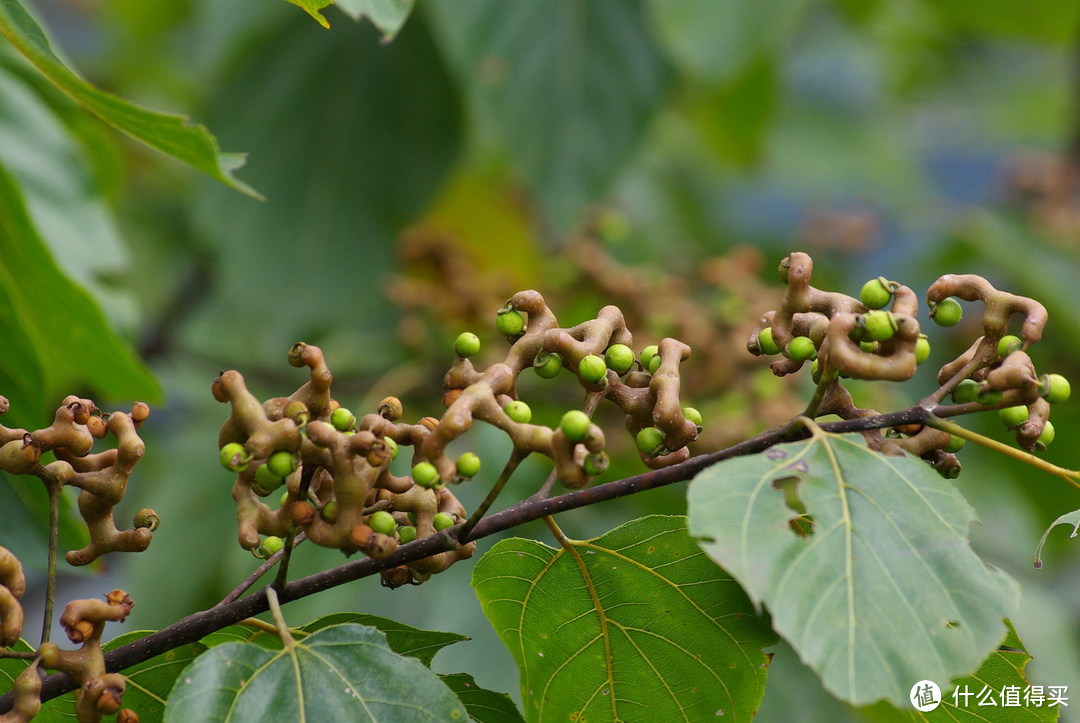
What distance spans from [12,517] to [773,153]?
3.04 meters

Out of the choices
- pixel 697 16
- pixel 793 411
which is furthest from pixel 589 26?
pixel 793 411

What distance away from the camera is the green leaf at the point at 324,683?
0.68 m

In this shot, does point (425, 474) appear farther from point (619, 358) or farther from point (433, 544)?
point (619, 358)

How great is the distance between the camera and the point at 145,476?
2680mm

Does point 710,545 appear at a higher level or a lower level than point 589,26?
lower

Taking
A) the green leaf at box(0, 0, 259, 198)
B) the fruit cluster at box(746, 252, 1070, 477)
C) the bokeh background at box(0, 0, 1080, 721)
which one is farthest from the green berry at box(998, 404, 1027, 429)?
the bokeh background at box(0, 0, 1080, 721)

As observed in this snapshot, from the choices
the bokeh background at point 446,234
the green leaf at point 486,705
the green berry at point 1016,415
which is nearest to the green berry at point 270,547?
the green leaf at point 486,705

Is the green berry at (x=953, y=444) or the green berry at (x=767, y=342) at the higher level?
the green berry at (x=953, y=444)

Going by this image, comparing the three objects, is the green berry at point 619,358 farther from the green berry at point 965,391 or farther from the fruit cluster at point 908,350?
the green berry at point 965,391

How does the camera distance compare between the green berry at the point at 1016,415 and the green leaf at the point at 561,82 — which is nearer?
the green berry at the point at 1016,415

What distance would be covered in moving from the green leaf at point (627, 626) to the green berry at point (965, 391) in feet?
0.65

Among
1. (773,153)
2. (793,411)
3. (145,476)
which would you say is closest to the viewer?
(793,411)

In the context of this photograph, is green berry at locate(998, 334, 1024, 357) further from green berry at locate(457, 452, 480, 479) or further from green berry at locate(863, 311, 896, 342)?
green berry at locate(457, 452, 480, 479)

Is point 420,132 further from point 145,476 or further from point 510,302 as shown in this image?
point 510,302
